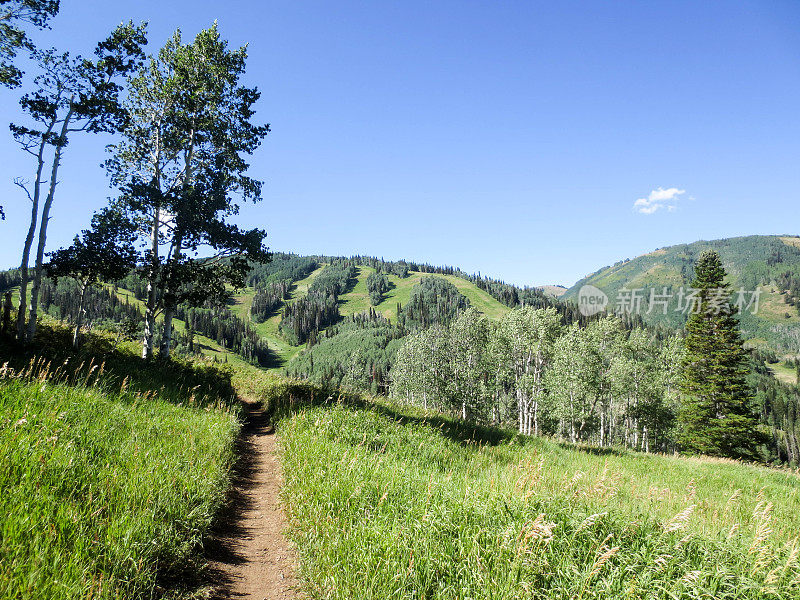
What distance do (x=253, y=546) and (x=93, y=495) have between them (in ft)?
7.67

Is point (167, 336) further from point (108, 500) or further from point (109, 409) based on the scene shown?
point (108, 500)

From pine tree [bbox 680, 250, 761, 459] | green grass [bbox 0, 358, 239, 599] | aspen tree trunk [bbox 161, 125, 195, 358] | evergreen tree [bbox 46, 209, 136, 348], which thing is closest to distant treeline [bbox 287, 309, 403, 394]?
pine tree [bbox 680, 250, 761, 459]

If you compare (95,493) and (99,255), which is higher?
(99,255)

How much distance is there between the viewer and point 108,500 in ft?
14.2

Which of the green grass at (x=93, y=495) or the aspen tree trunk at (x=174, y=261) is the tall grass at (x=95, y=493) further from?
the aspen tree trunk at (x=174, y=261)

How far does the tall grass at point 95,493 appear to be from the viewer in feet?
10.2

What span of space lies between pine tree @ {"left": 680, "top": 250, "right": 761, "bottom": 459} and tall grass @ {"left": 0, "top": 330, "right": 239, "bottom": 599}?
42827mm

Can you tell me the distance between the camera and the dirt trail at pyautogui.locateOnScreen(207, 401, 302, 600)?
4352 mm

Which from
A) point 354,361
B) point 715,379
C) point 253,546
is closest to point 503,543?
point 253,546

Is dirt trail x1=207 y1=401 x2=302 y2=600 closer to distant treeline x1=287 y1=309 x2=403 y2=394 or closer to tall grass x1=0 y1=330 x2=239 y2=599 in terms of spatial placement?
tall grass x1=0 y1=330 x2=239 y2=599

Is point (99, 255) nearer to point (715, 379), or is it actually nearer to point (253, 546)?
point (253, 546)

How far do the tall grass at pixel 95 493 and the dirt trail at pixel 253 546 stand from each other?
1.49 feet

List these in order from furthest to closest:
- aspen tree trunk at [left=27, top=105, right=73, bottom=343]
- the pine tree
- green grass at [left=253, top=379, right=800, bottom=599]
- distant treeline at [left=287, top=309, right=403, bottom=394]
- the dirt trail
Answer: distant treeline at [left=287, top=309, right=403, bottom=394], the pine tree, aspen tree trunk at [left=27, top=105, right=73, bottom=343], the dirt trail, green grass at [left=253, top=379, right=800, bottom=599]

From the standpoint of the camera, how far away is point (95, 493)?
172 inches
